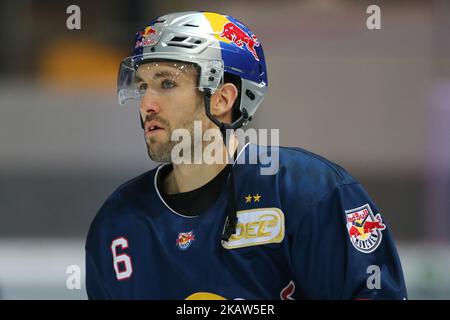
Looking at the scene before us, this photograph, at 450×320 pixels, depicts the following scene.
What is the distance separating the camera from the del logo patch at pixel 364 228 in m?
1.99

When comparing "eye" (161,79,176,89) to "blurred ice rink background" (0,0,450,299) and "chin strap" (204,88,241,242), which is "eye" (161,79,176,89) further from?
"blurred ice rink background" (0,0,450,299)

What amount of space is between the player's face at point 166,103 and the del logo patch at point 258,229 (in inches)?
9.8

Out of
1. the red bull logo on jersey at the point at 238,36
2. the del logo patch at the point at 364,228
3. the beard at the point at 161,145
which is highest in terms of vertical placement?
the red bull logo on jersey at the point at 238,36

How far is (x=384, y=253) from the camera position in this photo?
2.02 meters

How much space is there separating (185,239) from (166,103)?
1.12 feet

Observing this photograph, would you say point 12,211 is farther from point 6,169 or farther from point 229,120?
point 229,120

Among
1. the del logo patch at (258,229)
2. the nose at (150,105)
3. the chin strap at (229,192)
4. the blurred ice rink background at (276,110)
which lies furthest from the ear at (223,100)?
the blurred ice rink background at (276,110)

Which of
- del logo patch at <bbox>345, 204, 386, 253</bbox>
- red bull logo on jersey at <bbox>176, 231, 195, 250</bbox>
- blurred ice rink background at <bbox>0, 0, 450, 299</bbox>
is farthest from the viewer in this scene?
blurred ice rink background at <bbox>0, 0, 450, 299</bbox>

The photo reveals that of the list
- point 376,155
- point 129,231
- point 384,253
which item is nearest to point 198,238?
point 129,231

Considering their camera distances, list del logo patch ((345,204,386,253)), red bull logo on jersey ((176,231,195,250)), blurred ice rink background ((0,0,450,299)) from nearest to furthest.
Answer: del logo patch ((345,204,386,253)) < red bull logo on jersey ((176,231,195,250)) < blurred ice rink background ((0,0,450,299))

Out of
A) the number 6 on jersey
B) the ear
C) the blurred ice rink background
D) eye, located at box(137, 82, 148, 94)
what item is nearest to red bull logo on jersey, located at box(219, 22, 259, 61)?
the ear

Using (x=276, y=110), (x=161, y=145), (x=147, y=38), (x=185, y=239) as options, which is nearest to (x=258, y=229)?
(x=185, y=239)

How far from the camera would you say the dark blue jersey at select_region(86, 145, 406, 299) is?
2.00 m

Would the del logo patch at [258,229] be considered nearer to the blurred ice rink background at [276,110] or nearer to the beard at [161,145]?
the beard at [161,145]
